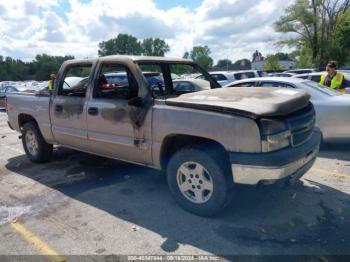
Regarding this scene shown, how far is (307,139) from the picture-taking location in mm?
4242

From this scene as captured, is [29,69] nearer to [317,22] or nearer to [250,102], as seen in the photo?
[317,22]

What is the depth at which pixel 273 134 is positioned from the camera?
11.9 ft

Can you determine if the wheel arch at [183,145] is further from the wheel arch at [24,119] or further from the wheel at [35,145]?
the wheel arch at [24,119]

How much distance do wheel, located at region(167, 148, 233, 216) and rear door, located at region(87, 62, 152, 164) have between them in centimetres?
51

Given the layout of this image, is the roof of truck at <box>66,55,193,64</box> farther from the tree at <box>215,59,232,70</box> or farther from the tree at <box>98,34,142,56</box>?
the tree at <box>98,34,142,56</box>

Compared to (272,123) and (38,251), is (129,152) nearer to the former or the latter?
(38,251)

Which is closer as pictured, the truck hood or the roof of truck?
the truck hood

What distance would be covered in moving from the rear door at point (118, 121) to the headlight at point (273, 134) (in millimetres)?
1454

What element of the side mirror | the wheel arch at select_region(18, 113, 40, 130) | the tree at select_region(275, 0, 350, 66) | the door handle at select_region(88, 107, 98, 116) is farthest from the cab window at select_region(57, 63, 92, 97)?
the tree at select_region(275, 0, 350, 66)

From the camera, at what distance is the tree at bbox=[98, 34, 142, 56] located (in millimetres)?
101500

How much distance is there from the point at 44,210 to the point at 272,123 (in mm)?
3061

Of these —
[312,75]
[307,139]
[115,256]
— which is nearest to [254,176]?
[307,139]

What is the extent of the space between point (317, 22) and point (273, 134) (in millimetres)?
40790

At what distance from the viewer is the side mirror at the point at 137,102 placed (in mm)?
4418
